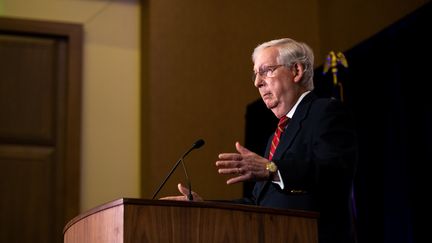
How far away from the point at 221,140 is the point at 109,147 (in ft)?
2.79

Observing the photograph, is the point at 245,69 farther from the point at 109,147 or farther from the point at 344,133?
the point at 344,133

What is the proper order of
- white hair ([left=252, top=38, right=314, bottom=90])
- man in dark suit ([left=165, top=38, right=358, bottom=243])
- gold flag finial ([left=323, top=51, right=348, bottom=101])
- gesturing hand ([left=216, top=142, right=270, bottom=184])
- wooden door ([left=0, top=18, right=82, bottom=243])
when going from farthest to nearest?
wooden door ([left=0, top=18, right=82, bottom=243]) → gold flag finial ([left=323, top=51, right=348, bottom=101]) → white hair ([left=252, top=38, right=314, bottom=90]) → man in dark suit ([left=165, top=38, right=358, bottom=243]) → gesturing hand ([left=216, top=142, right=270, bottom=184])

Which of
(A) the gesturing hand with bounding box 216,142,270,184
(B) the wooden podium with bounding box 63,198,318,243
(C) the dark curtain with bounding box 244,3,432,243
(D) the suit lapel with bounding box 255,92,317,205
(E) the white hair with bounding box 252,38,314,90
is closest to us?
(B) the wooden podium with bounding box 63,198,318,243

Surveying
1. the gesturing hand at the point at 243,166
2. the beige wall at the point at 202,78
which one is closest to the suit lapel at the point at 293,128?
the gesturing hand at the point at 243,166

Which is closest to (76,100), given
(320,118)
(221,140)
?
(221,140)

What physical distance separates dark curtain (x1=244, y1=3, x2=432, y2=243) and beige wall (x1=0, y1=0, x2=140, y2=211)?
74.5 inches

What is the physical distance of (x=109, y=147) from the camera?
20.3 ft

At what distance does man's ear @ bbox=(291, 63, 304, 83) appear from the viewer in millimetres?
3328

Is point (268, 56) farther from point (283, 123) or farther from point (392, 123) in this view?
point (392, 123)

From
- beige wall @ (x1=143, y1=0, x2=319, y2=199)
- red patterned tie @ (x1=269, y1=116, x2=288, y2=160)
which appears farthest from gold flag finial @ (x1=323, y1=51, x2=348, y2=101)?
red patterned tie @ (x1=269, y1=116, x2=288, y2=160)

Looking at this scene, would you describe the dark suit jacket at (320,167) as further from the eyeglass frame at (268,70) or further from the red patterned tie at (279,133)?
the eyeglass frame at (268,70)

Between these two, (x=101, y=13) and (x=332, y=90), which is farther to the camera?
(x=101, y=13)

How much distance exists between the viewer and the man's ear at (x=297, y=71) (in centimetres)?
333

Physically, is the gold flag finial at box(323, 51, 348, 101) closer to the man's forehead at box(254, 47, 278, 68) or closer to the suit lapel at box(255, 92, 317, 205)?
the man's forehead at box(254, 47, 278, 68)
